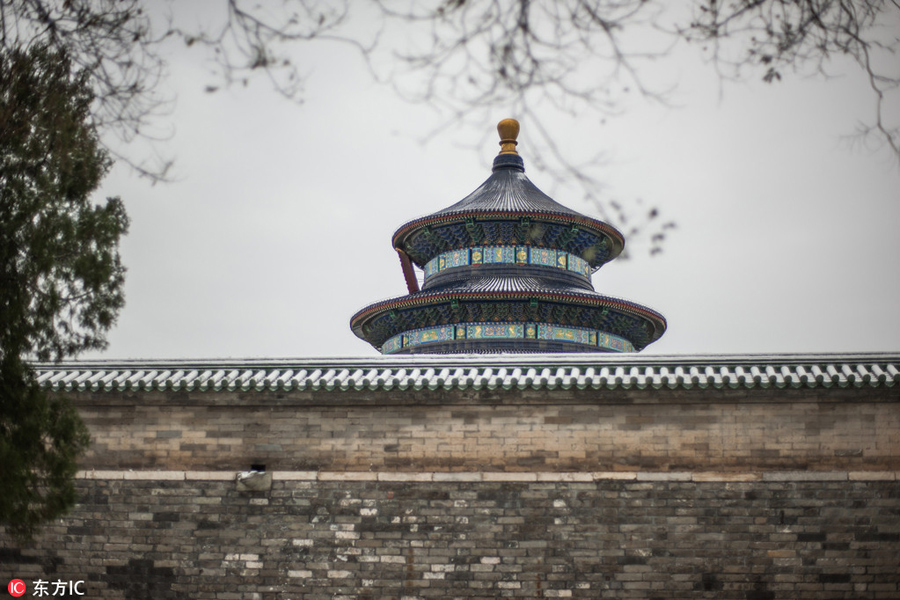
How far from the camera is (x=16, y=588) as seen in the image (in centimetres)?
1231

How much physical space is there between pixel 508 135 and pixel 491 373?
406 inches

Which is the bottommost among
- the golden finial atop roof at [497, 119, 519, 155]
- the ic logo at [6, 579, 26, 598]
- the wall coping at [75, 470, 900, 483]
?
the ic logo at [6, 579, 26, 598]

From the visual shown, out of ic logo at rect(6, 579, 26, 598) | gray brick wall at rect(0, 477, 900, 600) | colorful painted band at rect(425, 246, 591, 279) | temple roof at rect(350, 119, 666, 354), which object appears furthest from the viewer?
colorful painted band at rect(425, 246, 591, 279)

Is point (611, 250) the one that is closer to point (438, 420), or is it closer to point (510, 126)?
point (510, 126)

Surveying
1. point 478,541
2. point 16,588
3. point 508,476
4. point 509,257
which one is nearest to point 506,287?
point 509,257

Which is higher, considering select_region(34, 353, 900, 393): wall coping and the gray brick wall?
select_region(34, 353, 900, 393): wall coping

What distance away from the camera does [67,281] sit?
8.82m

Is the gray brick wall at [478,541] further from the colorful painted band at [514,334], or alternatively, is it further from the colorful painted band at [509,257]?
the colorful painted band at [509,257]

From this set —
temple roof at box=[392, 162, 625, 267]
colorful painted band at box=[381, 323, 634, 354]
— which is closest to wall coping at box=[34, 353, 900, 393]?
colorful painted band at box=[381, 323, 634, 354]

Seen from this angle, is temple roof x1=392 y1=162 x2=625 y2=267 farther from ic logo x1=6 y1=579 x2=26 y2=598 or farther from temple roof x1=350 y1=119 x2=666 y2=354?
ic logo x1=6 y1=579 x2=26 y2=598

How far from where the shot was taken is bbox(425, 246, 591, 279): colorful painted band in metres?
19.8

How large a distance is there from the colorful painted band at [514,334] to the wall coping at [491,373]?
5982mm

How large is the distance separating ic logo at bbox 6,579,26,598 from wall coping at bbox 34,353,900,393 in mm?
2236

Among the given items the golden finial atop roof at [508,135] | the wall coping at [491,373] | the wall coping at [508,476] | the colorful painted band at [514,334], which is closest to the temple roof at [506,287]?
the colorful painted band at [514,334]
